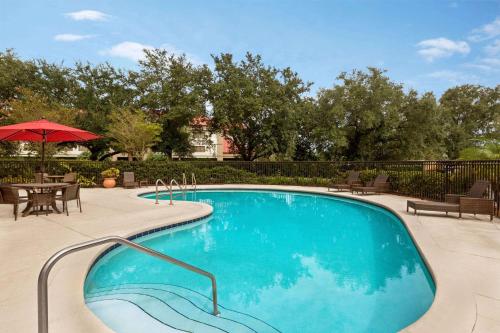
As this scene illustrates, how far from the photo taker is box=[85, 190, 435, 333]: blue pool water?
3.70 m

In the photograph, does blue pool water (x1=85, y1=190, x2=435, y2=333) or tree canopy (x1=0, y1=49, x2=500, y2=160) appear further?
tree canopy (x1=0, y1=49, x2=500, y2=160)

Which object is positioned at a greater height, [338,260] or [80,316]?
[80,316]

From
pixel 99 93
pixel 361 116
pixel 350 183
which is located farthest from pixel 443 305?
pixel 99 93

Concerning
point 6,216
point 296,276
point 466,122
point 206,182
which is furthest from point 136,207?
point 466,122

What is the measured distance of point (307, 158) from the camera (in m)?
27.1

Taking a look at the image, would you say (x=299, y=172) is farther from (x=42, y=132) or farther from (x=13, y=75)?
(x=13, y=75)

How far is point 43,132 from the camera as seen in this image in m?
9.77

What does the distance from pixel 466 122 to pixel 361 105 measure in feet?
88.2

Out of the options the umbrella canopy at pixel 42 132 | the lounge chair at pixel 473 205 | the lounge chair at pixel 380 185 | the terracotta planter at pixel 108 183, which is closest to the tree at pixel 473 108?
the lounge chair at pixel 380 185

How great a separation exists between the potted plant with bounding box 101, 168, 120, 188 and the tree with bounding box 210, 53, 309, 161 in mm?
9636

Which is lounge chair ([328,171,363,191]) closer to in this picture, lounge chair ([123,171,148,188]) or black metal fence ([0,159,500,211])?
black metal fence ([0,159,500,211])

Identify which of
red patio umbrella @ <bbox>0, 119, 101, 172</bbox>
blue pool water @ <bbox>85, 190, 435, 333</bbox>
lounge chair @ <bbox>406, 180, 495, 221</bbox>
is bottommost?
blue pool water @ <bbox>85, 190, 435, 333</bbox>

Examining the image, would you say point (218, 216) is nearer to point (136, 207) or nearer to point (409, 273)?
point (136, 207)

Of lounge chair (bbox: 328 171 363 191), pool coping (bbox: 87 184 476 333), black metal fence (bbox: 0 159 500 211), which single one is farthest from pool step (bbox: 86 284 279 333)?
lounge chair (bbox: 328 171 363 191)
